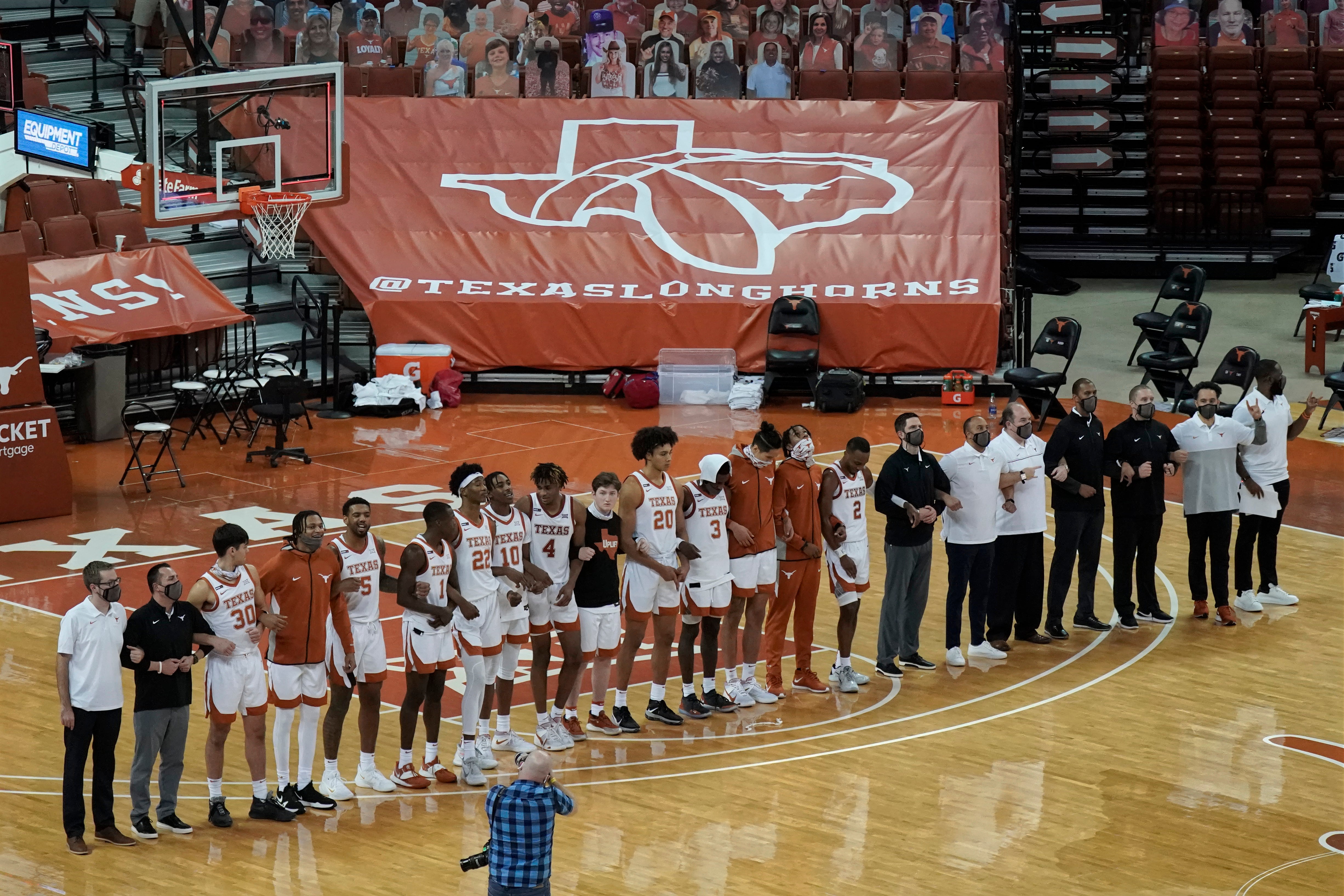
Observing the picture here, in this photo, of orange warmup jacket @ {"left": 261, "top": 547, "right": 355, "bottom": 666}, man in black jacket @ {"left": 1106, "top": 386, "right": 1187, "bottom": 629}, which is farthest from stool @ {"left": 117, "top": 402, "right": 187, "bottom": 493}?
man in black jacket @ {"left": 1106, "top": 386, "right": 1187, "bottom": 629}

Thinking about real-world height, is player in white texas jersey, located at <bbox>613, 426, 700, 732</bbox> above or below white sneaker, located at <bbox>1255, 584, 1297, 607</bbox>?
above

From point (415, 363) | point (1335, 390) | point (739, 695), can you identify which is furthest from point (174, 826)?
point (1335, 390)

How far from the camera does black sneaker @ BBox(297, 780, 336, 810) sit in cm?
1012

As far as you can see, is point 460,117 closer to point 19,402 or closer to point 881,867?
point 19,402

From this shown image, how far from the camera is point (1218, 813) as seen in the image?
1036cm

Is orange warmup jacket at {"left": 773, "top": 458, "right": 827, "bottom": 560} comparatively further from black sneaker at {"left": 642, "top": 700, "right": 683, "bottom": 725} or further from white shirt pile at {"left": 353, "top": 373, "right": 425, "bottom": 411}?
white shirt pile at {"left": 353, "top": 373, "right": 425, "bottom": 411}

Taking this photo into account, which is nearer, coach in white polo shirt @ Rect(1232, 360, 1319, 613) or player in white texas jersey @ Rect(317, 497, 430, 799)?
player in white texas jersey @ Rect(317, 497, 430, 799)

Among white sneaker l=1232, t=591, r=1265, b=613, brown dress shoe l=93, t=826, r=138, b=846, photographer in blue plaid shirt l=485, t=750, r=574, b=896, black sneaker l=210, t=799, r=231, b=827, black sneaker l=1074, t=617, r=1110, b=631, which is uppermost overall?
photographer in blue plaid shirt l=485, t=750, r=574, b=896

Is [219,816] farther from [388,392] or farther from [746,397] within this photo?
[746,397]

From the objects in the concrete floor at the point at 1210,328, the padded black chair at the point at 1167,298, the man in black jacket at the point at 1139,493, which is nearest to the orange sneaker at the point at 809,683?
the man in black jacket at the point at 1139,493

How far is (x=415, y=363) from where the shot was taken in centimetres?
2170

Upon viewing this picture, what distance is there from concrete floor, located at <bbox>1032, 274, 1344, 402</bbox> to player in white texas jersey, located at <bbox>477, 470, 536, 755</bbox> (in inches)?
492

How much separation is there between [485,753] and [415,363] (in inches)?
448

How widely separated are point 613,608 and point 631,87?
14.6 meters
